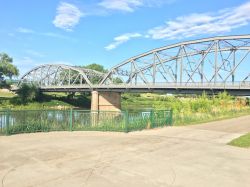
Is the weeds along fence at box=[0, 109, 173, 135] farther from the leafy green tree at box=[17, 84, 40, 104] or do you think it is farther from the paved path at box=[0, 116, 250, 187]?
the leafy green tree at box=[17, 84, 40, 104]

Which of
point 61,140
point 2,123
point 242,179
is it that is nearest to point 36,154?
point 61,140

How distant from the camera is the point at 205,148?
46.8 feet

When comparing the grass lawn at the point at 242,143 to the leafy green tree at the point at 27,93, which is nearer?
the grass lawn at the point at 242,143

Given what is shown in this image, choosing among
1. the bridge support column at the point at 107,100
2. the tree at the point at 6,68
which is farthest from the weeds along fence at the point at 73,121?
the tree at the point at 6,68

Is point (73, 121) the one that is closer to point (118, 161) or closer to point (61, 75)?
point (118, 161)

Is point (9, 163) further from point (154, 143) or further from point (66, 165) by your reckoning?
point (154, 143)

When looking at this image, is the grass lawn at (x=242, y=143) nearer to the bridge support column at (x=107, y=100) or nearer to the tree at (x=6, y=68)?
the bridge support column at (x=107, y=100)

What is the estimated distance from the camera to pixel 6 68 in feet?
308

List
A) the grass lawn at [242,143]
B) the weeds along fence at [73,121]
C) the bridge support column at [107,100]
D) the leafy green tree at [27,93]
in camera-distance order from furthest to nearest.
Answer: the leafy green tree at [27,93], the bridge support column at [107,100], the weeds along fence at [73,121], the grass lawn at [242,143]

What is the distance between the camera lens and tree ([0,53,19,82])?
9331 centimetres

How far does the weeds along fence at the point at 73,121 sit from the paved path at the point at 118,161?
1.07 m

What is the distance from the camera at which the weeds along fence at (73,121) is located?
16656mm

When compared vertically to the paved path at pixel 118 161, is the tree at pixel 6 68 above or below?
above

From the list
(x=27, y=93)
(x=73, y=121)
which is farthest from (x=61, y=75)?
(x=73, y=121)
